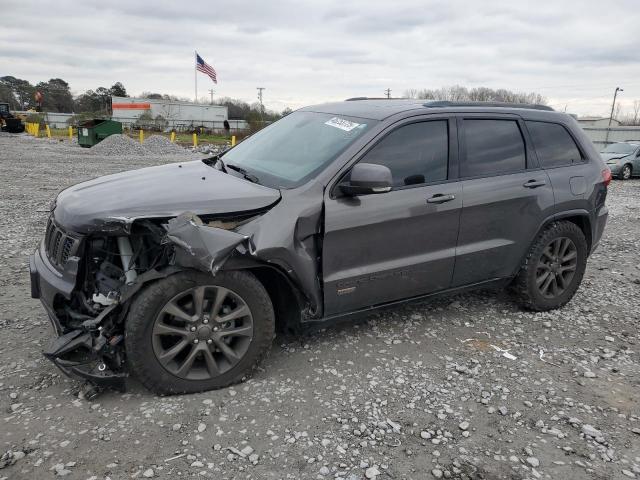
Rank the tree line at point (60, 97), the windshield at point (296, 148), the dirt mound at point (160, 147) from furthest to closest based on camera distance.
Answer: the tree line at point (60, 97), the dirt mound at point (160, 147), the windshield at point (296, 148)

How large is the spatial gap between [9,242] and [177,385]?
4.62m

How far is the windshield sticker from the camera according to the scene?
376cm

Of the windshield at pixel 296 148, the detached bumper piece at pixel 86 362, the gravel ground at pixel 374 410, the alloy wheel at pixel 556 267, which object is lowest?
the gravel ground at pixel 374 410

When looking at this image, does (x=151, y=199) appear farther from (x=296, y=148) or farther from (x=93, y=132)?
(x=93, y=132)

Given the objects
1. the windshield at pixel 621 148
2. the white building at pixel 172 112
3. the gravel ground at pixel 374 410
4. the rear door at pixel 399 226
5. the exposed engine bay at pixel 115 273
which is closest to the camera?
the gravel ground at pixel 374 410

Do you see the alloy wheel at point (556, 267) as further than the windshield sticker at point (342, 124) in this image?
Yes

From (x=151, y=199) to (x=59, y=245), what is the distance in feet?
2.29

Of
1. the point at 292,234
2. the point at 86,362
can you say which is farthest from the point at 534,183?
the point at 86,362

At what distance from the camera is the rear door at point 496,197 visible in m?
4.01

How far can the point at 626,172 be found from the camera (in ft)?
59.8

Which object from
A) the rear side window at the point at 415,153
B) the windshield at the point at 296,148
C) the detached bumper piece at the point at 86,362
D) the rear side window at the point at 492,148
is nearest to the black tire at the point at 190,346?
the detached bumper piece at the point at 86,362

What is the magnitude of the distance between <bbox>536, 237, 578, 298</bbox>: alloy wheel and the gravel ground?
28 cm

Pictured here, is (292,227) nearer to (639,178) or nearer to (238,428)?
(238,428)

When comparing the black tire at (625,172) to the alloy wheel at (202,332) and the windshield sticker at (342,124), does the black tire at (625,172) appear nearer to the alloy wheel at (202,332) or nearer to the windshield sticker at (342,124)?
the windshield sticker at (342,124)
